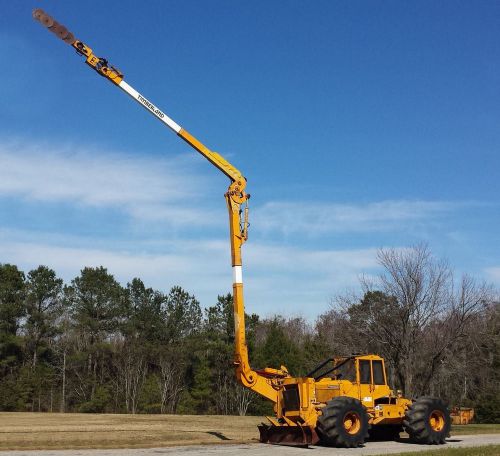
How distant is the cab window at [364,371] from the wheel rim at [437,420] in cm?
241

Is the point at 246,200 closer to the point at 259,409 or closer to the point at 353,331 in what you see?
the point at 353,331

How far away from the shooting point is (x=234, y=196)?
22.3 m

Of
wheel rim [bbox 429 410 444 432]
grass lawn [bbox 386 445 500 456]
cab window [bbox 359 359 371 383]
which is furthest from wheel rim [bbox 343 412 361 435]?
wheel rim [bbox 429 410 444 432]

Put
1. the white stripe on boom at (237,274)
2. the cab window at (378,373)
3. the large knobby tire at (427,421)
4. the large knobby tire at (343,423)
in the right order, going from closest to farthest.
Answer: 1. the large knobby tire at (343,423)
2. the large knobby tire at (427,421)
3. the cab window at (378,373)
4. the white stripe on boom at (237,274)

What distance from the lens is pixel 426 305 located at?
116 ft

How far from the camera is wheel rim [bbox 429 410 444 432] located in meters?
21.1

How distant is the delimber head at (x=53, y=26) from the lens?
20000 millimetres

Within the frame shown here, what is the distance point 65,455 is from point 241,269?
8269 mm

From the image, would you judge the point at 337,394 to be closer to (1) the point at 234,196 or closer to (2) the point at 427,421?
(2) the point at 427,421

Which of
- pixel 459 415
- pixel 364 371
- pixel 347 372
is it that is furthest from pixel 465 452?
pixel 459 415

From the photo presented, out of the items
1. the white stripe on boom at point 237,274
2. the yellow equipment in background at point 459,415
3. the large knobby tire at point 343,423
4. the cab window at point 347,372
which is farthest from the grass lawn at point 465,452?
→ the yellow equipment in background at point 459,415

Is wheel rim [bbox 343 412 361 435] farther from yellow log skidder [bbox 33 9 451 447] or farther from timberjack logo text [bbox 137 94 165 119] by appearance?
timberjack logo text [bbox 137 94 165 119]

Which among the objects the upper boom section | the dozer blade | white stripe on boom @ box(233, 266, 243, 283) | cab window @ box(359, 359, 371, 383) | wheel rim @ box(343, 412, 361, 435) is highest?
the upper boom section

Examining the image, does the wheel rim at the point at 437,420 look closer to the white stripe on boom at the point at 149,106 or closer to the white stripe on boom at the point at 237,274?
the white stripe on boom at the point at 237,274
